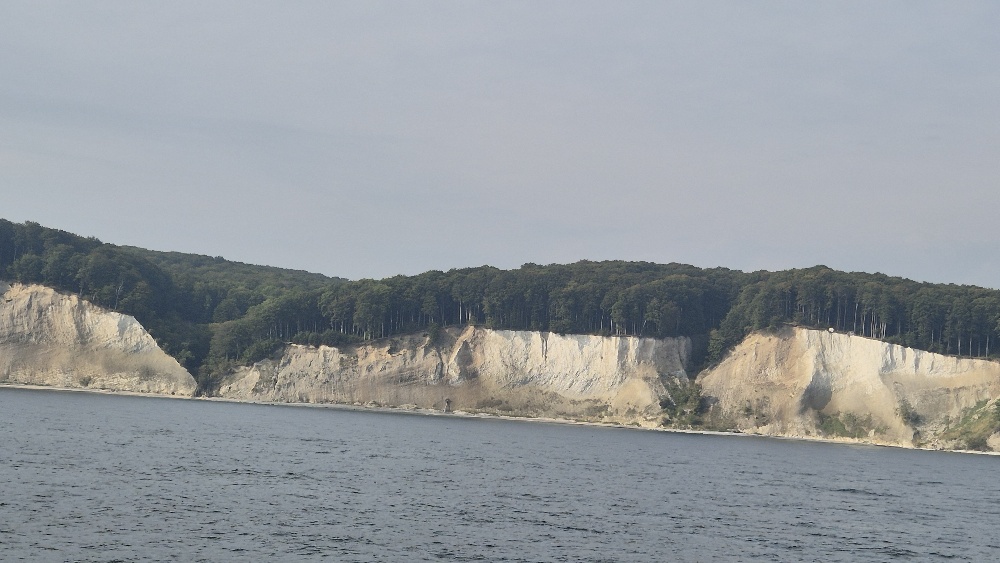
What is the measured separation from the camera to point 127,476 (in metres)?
52.8

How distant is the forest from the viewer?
13362cm

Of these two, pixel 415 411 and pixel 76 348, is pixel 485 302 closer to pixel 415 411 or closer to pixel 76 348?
pixel 415 411

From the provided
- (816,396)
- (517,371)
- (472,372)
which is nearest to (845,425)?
(816,396)

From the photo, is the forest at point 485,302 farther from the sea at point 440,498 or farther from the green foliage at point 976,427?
the sea at point 440,498

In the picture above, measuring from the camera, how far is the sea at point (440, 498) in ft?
130

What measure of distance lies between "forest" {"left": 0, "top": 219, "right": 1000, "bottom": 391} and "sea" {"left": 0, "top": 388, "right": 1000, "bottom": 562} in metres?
39.4

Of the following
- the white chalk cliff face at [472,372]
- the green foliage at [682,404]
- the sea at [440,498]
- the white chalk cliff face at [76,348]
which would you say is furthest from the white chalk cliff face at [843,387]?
the white chalk cliff face at [76,348]

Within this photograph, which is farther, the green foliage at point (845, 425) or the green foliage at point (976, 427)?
the green foliage at point (845, 425)

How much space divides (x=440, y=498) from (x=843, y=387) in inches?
3364

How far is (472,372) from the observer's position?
468 ft

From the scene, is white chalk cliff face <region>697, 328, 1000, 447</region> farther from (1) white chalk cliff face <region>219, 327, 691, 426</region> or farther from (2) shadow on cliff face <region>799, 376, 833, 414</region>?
(1) white chalk cliff face <region>219, 327, 691, 426</region>

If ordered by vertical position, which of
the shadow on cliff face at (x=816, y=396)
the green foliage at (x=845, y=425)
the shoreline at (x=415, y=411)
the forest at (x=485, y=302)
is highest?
the forest at (x=485, y=302)

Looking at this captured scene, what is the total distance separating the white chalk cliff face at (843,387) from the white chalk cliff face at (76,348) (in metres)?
79.7

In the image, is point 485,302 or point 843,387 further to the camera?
point 485,302
